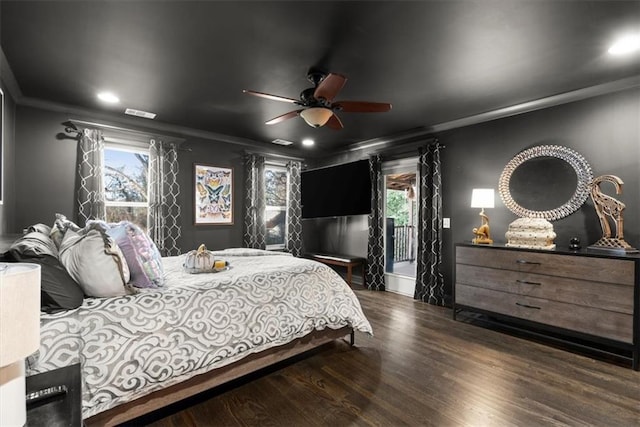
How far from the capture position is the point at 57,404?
3.10 feet

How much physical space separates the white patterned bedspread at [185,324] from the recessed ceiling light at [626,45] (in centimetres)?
276

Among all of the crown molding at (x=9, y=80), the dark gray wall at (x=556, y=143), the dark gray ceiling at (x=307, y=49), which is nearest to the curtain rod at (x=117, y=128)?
the dark gray ceiling at (x=307, y=49)

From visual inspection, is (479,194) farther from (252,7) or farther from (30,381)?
(30,381)

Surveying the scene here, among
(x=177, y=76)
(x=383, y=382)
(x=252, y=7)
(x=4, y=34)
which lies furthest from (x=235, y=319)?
(x=4, y=34)

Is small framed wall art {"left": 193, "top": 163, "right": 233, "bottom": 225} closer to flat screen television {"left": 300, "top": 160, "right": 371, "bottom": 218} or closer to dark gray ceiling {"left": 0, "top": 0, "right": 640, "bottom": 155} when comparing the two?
dark gray ceiling {"left": 0, "top": 0, "right": 640, "bottom": 155}

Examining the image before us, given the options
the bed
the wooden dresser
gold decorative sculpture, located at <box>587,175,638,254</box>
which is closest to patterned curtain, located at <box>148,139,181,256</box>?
the bed

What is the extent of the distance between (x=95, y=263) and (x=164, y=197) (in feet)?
8.51

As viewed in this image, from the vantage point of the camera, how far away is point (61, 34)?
78.6 inches

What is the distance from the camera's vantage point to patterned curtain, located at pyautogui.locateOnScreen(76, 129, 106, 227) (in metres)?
3.33

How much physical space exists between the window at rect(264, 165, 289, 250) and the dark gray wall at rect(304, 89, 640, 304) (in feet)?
6.55

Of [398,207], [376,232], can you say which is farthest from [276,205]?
[398,207]

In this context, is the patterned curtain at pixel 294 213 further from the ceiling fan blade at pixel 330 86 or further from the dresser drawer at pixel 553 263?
the ceiling fan blade at pixel 330 86

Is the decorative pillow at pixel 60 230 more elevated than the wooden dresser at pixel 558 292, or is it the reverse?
the decorative pillow at pixel 60 230

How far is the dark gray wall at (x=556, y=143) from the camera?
2701 millimetres
